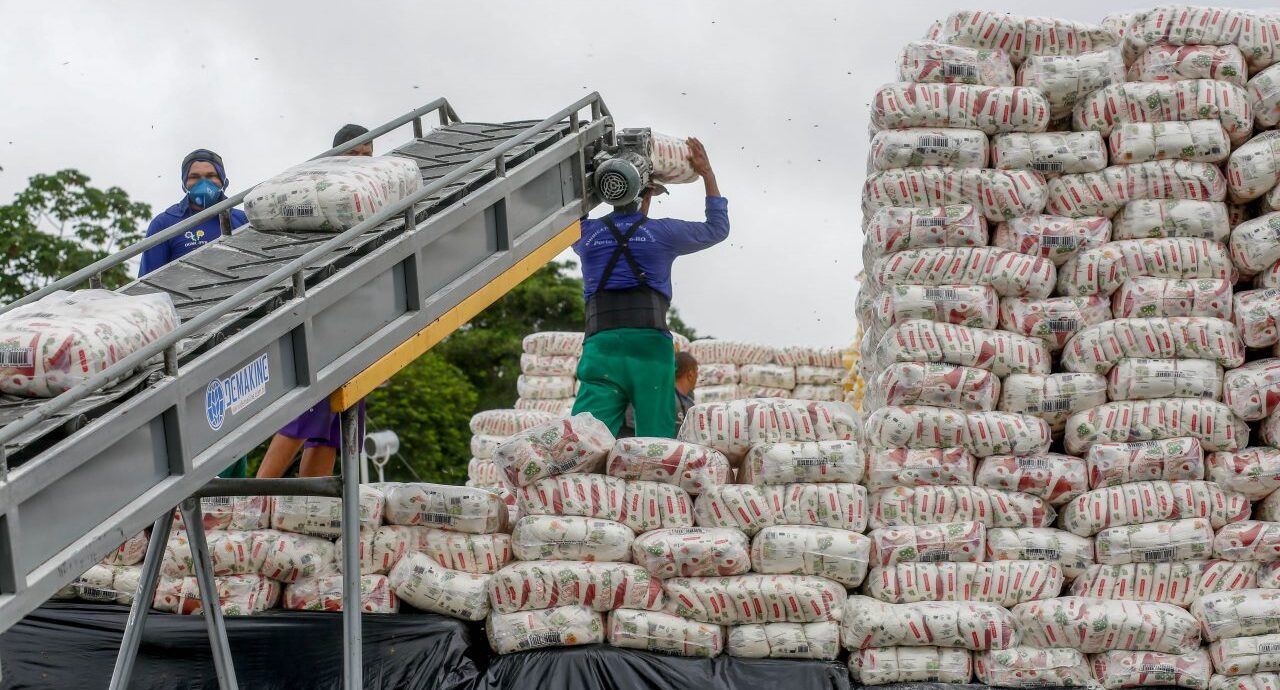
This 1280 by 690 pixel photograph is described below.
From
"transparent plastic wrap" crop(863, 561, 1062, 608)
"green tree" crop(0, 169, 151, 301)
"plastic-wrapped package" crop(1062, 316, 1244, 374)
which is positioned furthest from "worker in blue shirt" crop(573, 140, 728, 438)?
"green tree" crop(0, 169, 151, 301)

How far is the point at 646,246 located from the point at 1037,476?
2.03 meters

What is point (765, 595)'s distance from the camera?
5965mm

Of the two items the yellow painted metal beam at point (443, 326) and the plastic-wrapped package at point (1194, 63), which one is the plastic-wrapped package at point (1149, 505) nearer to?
the plastic-wrapped package at point (1194, 63)

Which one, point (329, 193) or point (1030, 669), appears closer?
point (329, 193)

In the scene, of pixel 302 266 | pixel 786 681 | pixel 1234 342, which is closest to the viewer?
pixel 302 266

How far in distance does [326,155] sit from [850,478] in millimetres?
2526

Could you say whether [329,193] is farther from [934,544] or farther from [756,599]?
[934,544]

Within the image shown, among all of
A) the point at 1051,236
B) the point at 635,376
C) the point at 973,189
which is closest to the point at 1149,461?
the point at 1051,236

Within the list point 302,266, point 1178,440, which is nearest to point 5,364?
point 302,266

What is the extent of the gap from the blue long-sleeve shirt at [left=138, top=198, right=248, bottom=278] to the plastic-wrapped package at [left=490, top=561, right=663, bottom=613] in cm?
203

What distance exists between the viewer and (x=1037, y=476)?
6176mm

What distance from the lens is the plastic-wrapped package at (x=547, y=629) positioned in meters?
5.96

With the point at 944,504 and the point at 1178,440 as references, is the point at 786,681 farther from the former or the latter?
the point at 1178,440

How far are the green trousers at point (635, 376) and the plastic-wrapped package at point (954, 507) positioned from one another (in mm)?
1180
